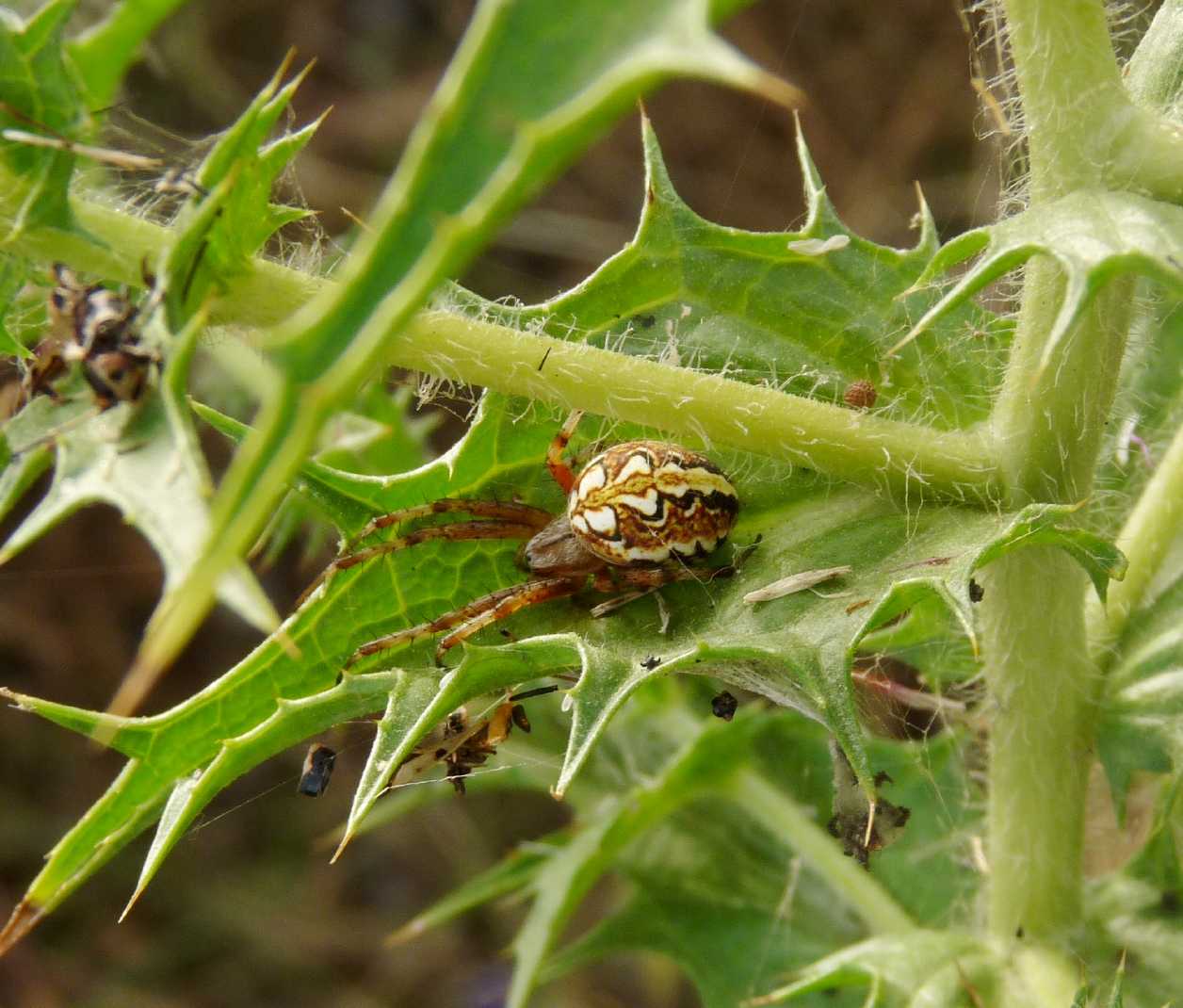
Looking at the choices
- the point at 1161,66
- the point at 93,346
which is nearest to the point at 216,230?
the point at 93,346

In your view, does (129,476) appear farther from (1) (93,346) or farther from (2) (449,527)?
(2) (449,527)

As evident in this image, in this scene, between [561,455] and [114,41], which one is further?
[561,455]

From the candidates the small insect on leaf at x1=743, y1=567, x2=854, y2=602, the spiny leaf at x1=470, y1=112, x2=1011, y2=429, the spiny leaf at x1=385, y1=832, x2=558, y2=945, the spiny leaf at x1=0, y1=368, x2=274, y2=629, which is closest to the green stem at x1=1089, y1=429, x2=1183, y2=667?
the spiny leaf at x1=470, y1=112, x2=1011, y2=429

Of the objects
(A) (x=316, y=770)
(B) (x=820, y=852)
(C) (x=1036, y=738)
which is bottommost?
(B) (x=820, y=852)

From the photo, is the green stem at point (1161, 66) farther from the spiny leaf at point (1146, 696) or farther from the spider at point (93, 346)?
the spider at point (93, 346)

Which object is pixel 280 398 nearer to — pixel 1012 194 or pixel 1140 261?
pixel 1140 261

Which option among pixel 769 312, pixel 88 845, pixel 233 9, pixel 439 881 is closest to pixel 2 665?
pixel 439 881

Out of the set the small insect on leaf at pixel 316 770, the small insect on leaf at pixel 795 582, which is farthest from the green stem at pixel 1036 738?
the small insect on leaf at pixel 316 770
